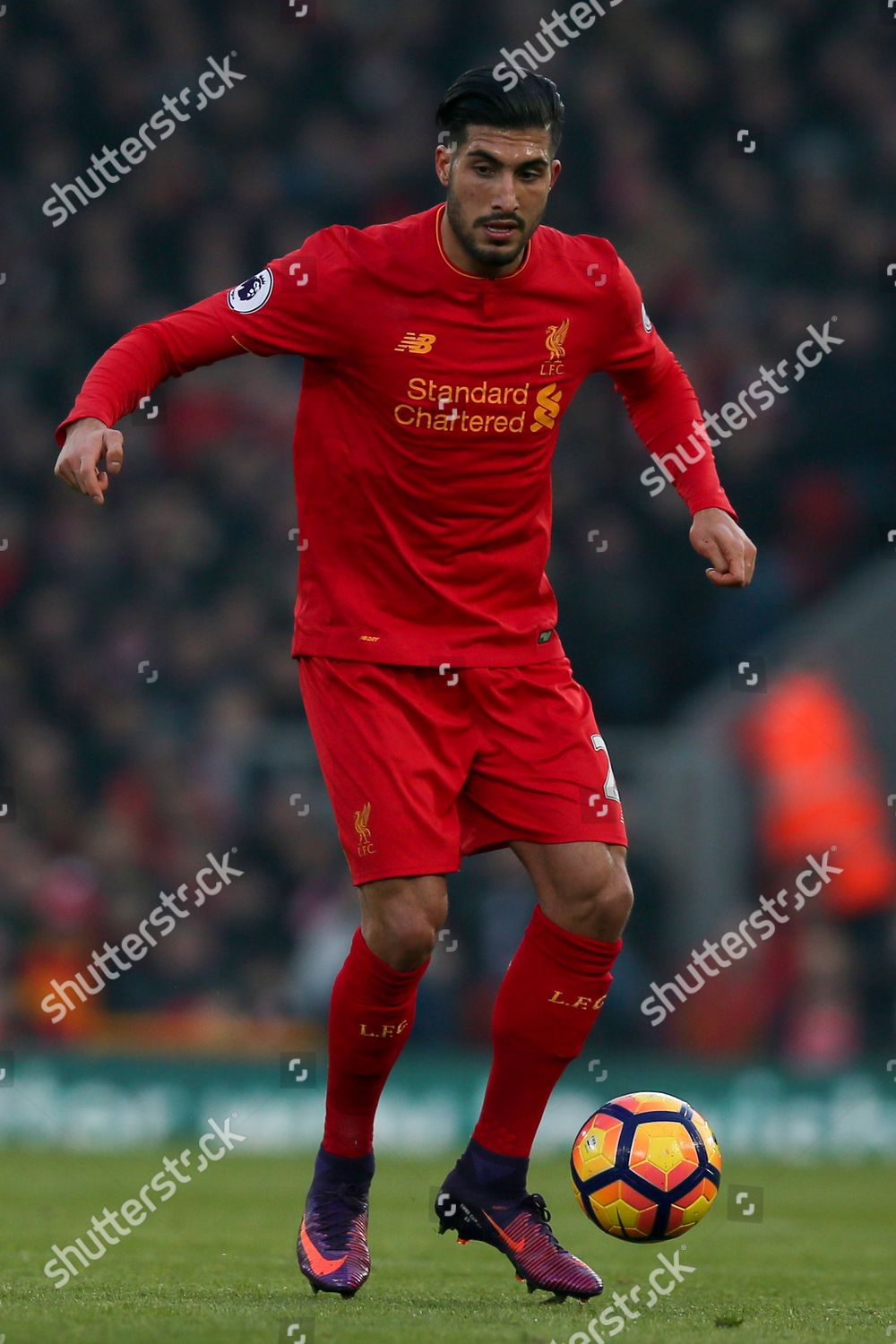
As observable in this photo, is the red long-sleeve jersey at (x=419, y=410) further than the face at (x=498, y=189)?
Yes

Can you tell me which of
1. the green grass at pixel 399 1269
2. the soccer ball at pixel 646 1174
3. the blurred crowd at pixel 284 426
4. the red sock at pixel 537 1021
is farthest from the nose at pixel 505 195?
the blurred crowd at pixel 284 426

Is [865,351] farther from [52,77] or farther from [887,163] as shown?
[52,77]

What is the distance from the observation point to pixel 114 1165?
854 centimetres

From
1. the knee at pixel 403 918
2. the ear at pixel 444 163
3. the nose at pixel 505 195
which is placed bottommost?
the knee at pixel 403 918

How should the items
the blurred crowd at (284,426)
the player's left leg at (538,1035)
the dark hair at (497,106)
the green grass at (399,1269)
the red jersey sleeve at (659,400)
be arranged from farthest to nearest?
1. the blurred crowd at (284,426)
2. the red jersey sleeve at (659,400)
3. the player's left leg at (538,1035)
4. the dark hair at (497,106)
5. the green grass at (399,1269)

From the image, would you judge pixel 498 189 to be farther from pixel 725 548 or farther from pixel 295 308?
pixel 725 548

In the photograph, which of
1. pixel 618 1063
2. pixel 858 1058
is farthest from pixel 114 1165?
pixel 858 1058

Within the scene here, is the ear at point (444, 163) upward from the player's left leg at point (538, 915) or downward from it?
upward

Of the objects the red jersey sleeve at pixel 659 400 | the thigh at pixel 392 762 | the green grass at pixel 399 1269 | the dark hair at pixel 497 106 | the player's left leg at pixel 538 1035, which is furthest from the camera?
the red jersey sleeve at pixel 659 400

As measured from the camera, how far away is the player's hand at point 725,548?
450 cm

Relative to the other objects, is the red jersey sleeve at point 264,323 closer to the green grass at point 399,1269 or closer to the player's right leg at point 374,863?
the player's right leg at point 374,863

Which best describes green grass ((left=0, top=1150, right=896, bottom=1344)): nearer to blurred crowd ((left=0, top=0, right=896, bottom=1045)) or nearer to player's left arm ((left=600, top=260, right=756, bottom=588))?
blurred crowd ((left=0, top=0, right=896, bottom=1045))

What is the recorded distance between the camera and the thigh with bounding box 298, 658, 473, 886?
438cm

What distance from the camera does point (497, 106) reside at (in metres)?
4.27
